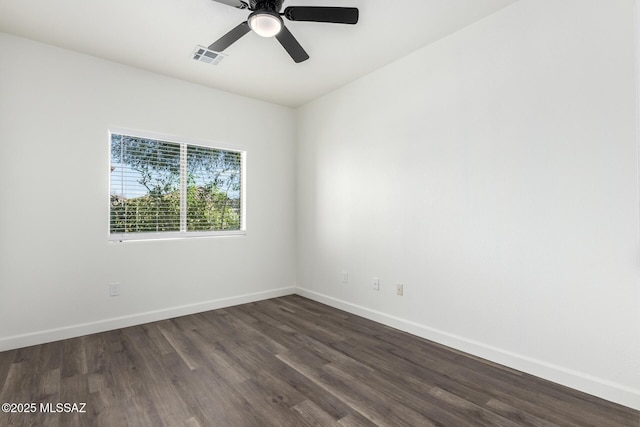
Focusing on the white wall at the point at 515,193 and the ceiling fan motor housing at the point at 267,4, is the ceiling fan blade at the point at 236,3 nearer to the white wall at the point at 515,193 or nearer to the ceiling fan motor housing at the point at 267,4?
the ceiling fan motor housing at the point at 267,4

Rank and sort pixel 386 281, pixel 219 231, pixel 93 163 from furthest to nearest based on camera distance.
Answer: pixel 219 231, pixel 386 281, pixel 93 163

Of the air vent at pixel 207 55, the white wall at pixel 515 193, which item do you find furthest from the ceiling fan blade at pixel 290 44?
the white wall at pixel 515 193

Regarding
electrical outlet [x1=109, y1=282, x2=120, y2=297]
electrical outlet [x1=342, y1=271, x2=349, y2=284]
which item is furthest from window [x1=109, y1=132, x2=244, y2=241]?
electrical outlet [x1=342, y1=271, x2=349, y2=284]

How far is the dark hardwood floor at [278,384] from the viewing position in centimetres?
171

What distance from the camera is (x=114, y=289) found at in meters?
3.05

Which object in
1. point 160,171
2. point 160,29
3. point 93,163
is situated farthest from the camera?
point 160,171

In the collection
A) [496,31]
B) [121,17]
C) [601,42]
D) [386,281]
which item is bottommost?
[386,281]

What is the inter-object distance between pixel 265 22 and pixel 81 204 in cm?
236

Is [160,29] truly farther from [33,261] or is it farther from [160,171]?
[33,261]

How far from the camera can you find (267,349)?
8.46 ft

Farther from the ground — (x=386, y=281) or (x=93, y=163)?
(x=93, y=163)

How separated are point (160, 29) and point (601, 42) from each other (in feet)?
10.2

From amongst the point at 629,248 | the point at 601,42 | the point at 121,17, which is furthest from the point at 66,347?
the point at 601,42

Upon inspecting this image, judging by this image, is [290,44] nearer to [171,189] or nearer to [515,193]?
[515,193]
